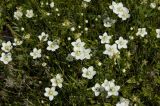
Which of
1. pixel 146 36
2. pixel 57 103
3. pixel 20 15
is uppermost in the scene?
pixel 20 15

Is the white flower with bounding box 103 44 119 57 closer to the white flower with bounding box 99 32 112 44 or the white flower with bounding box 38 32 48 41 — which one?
the white flower with bounding box 99 32 112 44

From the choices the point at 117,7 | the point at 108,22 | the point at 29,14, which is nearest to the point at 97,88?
the point at 108,22

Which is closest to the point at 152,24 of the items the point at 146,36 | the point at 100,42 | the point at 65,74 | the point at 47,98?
the point at 146,36

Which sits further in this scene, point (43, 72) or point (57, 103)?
point (43, 72)

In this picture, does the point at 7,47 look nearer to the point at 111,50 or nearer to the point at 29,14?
the point at 29,14

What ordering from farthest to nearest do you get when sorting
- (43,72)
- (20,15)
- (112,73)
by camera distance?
1. (20,15)
2. (43,72)
3. (112,73)

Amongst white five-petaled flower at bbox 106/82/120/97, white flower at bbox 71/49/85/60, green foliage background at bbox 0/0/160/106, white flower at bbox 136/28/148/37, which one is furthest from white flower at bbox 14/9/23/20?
white five-petaled flower at bbox 106/82/120/97

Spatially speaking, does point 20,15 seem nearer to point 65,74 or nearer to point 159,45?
point 65,74

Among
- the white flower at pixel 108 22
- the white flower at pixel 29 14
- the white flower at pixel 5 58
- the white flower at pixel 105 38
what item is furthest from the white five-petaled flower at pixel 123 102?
the white flower at pixel 29 14

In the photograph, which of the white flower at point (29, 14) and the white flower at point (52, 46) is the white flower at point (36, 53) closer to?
the white flower at point (52, 46)
